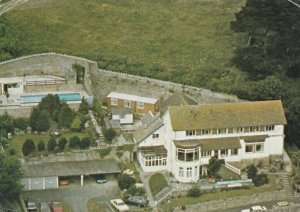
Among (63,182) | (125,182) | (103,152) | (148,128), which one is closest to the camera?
(125,182)

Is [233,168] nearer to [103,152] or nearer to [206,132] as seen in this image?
[206,132]

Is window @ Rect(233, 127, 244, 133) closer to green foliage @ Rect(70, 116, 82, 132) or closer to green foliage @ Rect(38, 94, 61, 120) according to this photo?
A: green foliage @ Rect(70, 116, 82, 132)

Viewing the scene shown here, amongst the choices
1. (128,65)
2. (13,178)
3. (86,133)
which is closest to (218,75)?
(128,65)

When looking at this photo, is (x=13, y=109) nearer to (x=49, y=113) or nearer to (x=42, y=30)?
(x=49, y=113)

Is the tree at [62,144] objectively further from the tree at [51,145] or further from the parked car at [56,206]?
the parked car at [56,206]

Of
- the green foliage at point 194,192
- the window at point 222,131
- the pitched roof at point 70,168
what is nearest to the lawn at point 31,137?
the pitched roof at point 70,168

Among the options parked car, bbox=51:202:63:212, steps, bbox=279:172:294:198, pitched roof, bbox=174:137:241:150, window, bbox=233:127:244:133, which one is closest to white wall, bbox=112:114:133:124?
pitched roof, bbox=174:137:241:150

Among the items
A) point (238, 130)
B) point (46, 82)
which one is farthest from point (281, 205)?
point (46, 82)
